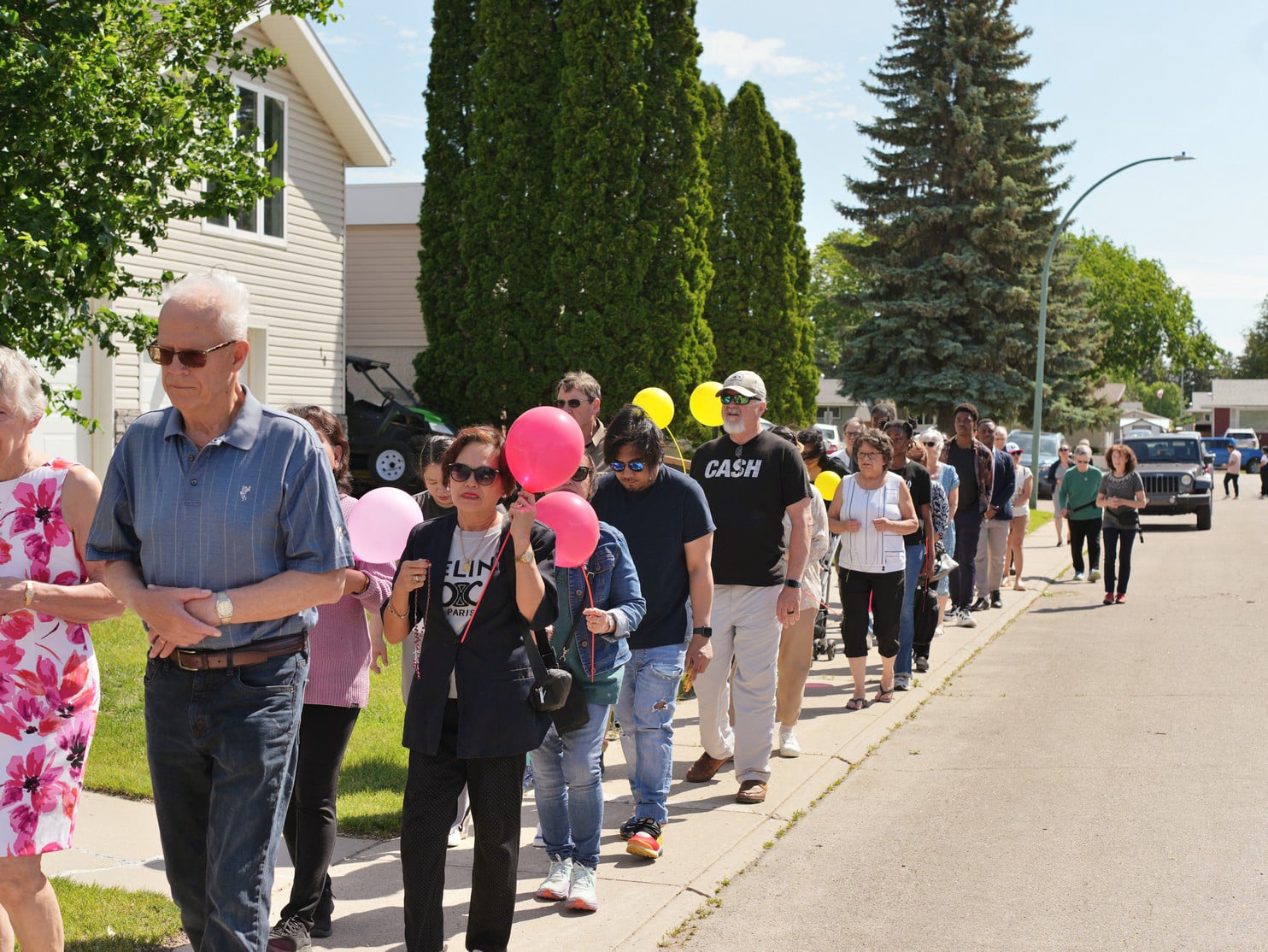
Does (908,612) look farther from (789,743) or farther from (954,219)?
(954,219)

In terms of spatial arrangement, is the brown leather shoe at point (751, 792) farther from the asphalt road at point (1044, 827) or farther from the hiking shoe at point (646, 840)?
the hiking shoe at point (646, 840)

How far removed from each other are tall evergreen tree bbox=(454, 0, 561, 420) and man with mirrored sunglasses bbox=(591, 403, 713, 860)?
16217 millimetres

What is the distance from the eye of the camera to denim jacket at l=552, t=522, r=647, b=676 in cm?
506

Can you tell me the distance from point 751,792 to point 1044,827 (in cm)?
151

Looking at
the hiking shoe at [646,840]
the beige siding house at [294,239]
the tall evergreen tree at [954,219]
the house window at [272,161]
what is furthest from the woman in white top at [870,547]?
the tall evergreen tree at [954,219]

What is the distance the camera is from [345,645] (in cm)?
470

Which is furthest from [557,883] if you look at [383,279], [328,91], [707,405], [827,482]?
[383,279]

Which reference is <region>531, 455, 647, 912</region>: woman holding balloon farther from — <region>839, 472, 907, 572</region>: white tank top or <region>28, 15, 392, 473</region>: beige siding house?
<region>28, 15, 392, 473</region>: beige siding house

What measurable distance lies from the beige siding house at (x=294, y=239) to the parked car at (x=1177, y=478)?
1742 centimetres

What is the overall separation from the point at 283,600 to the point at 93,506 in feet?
2.97

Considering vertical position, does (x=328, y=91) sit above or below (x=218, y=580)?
above

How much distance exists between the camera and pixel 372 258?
29906mm

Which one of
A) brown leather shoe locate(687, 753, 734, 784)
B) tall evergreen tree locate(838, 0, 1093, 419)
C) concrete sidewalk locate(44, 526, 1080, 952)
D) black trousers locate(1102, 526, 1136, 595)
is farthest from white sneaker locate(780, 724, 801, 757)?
tall evergreen tree locate(838, 0, 1093, 419)

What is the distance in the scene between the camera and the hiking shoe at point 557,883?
5094 mm
